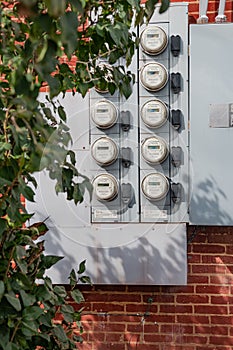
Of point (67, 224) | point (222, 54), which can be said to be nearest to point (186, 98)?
point (222, 54)

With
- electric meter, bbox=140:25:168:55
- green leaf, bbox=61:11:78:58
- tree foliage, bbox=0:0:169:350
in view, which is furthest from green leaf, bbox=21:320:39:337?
electric meter, bbox=140:25:168:55

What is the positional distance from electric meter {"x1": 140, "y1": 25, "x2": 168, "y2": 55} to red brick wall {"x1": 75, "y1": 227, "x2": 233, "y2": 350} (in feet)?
3.24

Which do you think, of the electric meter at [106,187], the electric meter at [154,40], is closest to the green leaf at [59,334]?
the electric meter at [106,187]

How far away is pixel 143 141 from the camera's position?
2.81 m

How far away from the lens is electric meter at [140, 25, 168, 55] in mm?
2746

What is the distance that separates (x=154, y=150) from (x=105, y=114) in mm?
323

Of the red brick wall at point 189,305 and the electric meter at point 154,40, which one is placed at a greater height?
the electric meter at point 154,40

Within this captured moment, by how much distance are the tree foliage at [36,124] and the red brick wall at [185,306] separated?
938 millimetres

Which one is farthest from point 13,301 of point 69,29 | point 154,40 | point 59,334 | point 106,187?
point 154,40

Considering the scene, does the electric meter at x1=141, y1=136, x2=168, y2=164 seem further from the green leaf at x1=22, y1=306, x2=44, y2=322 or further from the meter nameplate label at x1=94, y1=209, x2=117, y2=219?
the green leaf at x1=22, y1=306, x2=44, y2=322

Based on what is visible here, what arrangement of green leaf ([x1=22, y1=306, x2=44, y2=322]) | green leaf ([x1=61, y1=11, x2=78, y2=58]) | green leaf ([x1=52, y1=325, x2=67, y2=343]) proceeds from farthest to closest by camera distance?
green leaf ([x1=52, y1=325, x2=67, y2=343])
green leaf ([x1=22, y1=306, x2=44, y2=322])
green leaf ([x1=61, y1=11, x2=78, y2=58])

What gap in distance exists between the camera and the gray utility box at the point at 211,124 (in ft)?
8.86

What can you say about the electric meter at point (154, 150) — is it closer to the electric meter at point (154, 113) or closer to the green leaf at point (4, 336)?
the electric meter at point (154, 113)

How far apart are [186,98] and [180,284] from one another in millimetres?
990
